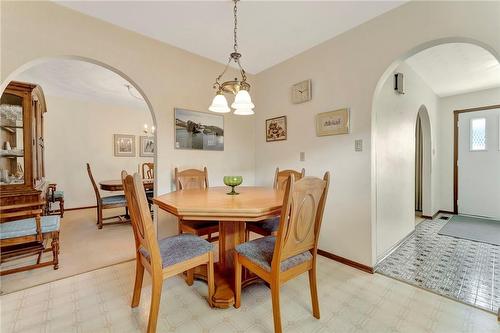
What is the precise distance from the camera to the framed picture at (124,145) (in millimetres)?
5367

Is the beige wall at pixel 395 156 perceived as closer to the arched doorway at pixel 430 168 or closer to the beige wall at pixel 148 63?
the arched doorway at pixel 430 168

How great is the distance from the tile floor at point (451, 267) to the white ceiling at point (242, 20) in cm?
258

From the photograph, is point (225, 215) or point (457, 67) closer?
point (225, 215)

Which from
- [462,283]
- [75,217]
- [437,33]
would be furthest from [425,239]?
[75,217]

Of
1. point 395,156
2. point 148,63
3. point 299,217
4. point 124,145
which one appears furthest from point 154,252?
point 124,145

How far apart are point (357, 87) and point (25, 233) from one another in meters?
3.66

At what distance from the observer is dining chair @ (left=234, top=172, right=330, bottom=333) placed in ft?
4.26

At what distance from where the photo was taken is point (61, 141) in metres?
4.74

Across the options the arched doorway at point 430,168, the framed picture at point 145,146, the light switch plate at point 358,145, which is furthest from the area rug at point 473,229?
the framed picture at point 145,146

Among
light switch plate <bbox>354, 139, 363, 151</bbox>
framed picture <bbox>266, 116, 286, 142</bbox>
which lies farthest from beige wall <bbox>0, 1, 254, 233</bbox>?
light switch plate <bbox>354, 139, 363, 151</bbox>

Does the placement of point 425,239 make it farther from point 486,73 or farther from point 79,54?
point 79,54

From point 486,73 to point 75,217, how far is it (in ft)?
24.7

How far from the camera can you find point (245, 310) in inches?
63.6

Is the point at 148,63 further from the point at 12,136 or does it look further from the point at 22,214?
the point at 22,214
